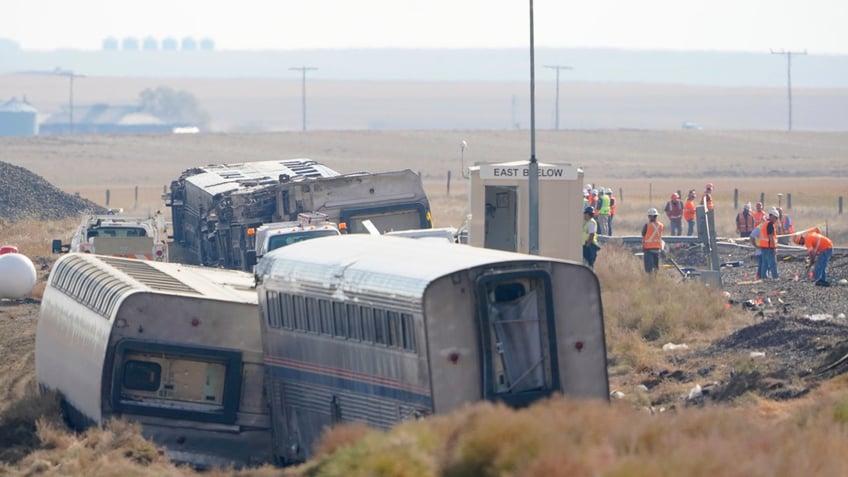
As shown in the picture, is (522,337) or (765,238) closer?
(522,337)

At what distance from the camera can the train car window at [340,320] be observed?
51.4 feet

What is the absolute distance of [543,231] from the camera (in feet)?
86.2

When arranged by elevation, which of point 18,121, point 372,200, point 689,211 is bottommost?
point 689,211

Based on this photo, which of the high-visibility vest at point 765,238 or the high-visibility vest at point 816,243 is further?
the high-visibility vest at point 765,238

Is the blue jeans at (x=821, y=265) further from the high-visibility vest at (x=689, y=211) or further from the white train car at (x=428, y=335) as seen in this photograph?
the white train car at (x=428, y=335)

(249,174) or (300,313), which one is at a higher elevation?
(249,174)

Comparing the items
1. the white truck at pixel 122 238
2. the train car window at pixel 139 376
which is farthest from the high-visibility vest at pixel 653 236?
the train car window at pixel 139 376

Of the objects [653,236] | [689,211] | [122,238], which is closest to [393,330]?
[122,238]

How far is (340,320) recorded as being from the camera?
15758 millimetres

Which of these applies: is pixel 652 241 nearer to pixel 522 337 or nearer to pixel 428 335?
pixel 522 337

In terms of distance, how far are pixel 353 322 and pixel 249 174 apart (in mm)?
21869

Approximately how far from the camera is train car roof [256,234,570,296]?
580 inches

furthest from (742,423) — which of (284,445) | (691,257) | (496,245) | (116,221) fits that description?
(691,257)

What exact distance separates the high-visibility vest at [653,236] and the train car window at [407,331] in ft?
54.0
